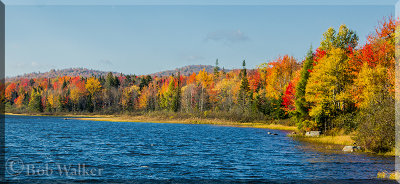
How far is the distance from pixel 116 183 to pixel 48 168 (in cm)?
795

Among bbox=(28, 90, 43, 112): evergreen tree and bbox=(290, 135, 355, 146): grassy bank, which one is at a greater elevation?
bbox=(28, 90, 43, 112): evergreen tree

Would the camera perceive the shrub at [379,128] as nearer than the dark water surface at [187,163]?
No

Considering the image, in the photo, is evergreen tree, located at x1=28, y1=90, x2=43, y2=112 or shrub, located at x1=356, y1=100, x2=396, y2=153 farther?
evergreen tree, located at x1=28, y1=90, x2=43, y2=112

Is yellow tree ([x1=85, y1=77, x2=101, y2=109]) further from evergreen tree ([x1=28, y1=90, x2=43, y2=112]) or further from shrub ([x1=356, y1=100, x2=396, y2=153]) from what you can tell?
shrub ([x1=356, y1=100, x2=396, y2=153])

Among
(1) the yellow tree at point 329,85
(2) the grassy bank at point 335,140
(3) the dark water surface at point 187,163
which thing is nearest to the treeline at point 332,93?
(1) the yellow tree at point 329,85

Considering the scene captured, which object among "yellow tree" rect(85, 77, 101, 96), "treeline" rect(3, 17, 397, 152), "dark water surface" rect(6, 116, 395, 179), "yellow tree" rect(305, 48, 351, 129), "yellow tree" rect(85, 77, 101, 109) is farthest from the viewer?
"yellow tree" rect(85, 77, 101, 96)

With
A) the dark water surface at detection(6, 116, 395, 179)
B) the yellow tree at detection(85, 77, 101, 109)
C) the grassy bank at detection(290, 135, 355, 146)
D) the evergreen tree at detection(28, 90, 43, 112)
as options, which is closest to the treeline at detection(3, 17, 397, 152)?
the grassy bank at detection(290, 135, 355, 146)

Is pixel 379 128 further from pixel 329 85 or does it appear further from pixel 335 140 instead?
pixel 329 85

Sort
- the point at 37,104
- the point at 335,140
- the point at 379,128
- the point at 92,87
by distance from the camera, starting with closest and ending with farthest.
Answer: the point at 379,128 → the point at 335,140 → the point at 37,104 → the point at 92,87

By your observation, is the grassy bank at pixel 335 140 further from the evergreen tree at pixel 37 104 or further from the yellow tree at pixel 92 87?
the evergreen tree at pixel 37 104

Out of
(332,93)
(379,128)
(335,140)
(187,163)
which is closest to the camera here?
(187,163)

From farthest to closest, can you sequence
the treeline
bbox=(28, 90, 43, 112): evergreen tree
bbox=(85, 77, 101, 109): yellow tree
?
1. bbox=(85, 77, 101, 109): yellow tree
2. bbox=(28, 90, 43, 112): evergreen tree
3. the treeline

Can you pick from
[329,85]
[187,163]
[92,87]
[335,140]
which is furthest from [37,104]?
[187,163]

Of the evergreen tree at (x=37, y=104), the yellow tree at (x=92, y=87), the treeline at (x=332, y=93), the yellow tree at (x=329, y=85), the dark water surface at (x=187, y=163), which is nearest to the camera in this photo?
the dark water surface at (x=187, y=163)
